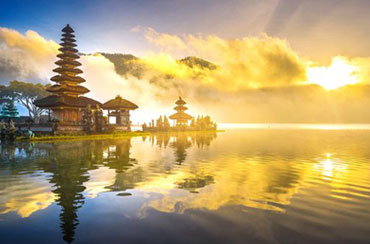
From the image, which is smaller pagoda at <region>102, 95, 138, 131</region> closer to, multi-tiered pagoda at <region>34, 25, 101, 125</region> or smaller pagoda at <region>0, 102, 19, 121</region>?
multi-tiered pagoda at <region>34, 25, 101, 125</region>

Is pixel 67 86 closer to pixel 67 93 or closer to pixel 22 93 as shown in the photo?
pixel 67 93

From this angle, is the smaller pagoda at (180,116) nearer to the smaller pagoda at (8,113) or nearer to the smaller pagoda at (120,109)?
the smaller pagoda at (120,109)

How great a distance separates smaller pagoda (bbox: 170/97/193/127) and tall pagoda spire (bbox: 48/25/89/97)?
99.0 ft

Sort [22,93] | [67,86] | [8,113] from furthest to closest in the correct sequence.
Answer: [22,93]
[8,113]
[67,86]

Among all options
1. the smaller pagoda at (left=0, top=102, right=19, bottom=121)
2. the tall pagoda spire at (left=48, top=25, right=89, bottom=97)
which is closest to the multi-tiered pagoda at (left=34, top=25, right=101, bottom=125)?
the tall pagoda spire at (left=48, top=25, right=89, bottom=97)

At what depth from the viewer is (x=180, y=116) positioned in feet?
231

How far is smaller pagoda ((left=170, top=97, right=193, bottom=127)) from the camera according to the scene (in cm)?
7031

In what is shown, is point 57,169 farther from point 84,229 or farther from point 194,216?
point 194,216

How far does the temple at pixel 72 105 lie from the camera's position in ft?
124

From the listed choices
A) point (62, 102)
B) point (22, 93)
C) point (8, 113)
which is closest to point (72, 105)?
point (62, 102)

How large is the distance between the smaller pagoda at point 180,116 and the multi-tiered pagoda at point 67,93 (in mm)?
29515

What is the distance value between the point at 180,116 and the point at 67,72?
33586mm

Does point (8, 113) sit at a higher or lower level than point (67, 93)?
lower

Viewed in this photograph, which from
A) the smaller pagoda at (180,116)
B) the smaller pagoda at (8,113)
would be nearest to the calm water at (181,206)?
the smaller pagoda at (8,113)
